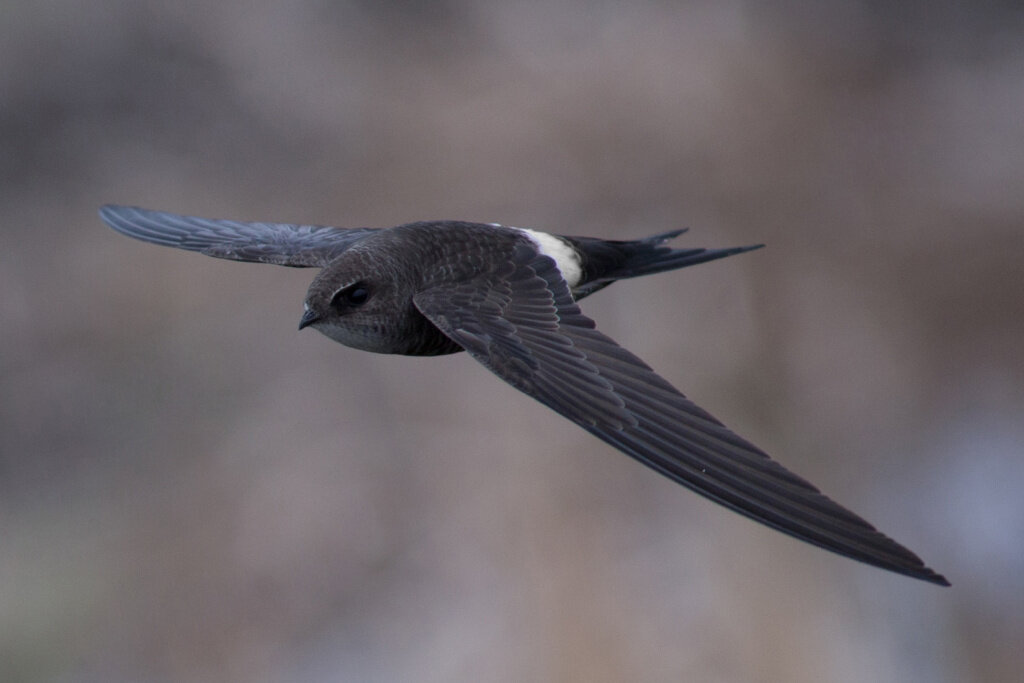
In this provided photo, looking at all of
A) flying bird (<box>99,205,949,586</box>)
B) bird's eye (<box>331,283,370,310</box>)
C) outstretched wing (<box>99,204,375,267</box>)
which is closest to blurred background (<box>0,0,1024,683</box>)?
outstretched wing (<box>99,204,375,267</box>)

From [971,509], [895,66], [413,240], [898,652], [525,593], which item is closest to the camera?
[413,240]

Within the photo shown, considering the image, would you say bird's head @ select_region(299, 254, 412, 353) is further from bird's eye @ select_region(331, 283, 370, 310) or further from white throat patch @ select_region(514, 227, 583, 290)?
white throat patch @ select_region(514, 227, 583, 290)

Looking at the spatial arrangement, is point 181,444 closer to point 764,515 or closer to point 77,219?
point 77,219

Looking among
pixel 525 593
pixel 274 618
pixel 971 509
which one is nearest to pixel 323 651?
pixel 274 618

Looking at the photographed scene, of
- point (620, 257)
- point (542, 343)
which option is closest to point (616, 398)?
point (542, 343)

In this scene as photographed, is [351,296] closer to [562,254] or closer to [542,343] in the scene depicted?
[542,343]

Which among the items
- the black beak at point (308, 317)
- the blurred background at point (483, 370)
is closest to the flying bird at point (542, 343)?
the black beak at point (308, 317)
